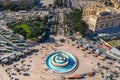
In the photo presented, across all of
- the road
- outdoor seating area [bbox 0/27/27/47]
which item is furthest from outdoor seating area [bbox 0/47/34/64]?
the road

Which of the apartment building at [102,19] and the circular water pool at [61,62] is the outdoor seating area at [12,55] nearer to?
the circular water pool at [61,62]

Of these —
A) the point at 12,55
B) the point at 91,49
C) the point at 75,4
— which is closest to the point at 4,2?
the point at 75,4

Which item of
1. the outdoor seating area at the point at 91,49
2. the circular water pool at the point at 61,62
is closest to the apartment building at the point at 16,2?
the outdoor seating area at the point at 91,49

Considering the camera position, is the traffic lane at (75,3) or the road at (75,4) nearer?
the road at (75,4)

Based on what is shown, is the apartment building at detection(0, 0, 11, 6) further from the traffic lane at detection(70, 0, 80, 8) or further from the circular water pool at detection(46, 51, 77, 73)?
the circular water pool at detection(46, 51, 77, 73)

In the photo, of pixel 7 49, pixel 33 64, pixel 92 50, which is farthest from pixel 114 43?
pixel 7 49

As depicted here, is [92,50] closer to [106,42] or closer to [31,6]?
[106,42]

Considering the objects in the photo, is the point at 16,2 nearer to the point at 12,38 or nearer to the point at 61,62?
the point at 12,38
